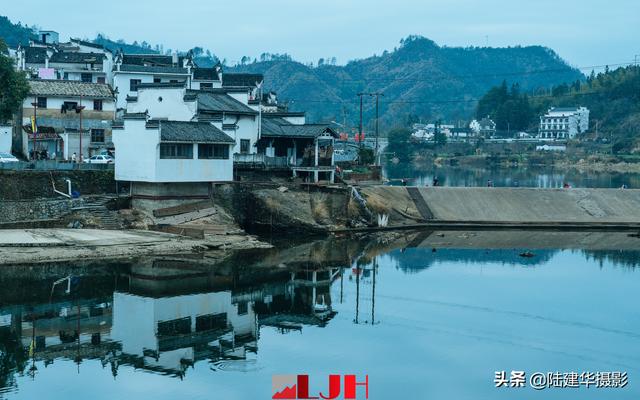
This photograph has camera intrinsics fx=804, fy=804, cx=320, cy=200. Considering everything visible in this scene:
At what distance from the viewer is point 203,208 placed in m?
56.9

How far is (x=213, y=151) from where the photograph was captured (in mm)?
57938

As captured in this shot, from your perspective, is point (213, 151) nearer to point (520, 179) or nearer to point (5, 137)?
point (5, 137)

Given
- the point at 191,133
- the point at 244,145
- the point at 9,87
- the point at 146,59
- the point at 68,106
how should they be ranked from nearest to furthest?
the point at 191,133, the point at 9,87, the point at 244,145, the point at 68,106, the point at 146,59

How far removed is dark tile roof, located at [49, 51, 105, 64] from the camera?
8712cm

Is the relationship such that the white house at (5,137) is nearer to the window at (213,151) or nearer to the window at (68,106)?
the window at (68,106)

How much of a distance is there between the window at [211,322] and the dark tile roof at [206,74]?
169 feet

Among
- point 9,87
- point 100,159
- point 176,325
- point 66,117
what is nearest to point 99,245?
point 176,325

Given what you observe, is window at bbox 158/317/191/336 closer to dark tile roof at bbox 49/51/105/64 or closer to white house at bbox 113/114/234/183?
white house at bbox 113/114/234/183

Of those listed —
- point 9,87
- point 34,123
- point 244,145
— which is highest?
point 9,87

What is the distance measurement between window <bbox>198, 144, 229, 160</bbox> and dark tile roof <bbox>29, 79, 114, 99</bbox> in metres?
16.7

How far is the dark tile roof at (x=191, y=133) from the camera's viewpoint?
5478 centimetres

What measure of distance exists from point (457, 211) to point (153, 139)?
94.1ft

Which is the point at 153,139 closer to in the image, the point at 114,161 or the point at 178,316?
the point at 114,161

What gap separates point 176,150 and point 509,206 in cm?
3179
